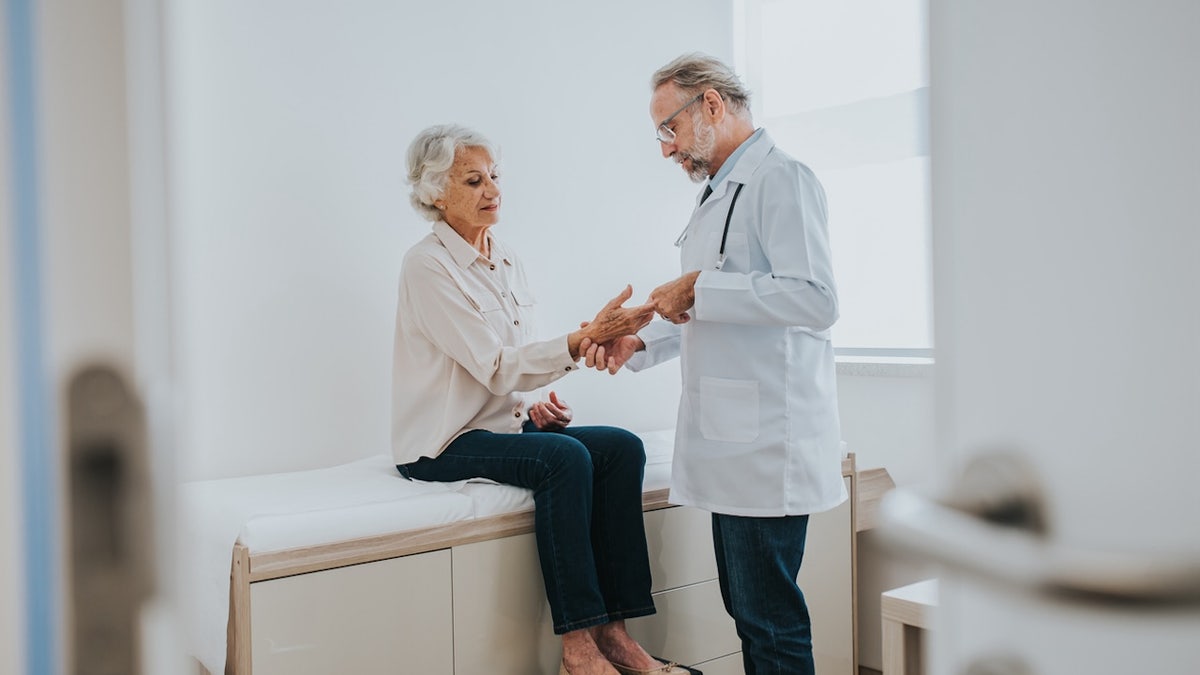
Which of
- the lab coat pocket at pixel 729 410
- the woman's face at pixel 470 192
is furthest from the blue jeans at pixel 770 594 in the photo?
the woman's face at pixel 470 192

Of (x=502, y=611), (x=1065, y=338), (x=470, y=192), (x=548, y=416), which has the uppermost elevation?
(x=470, y=192)

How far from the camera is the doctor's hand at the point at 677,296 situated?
76.4 inches

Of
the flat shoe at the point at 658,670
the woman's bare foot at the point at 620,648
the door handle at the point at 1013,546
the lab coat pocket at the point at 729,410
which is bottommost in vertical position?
the flat shoe at the point at 658,670

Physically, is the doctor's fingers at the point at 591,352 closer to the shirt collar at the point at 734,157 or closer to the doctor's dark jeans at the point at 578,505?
the doctor's dark jeans at the point at 578,505

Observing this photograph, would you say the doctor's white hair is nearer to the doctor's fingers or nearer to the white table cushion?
the doctor's fingers

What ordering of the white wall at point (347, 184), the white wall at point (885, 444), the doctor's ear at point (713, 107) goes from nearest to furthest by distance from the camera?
the doctor's ear at point (713, 107) → the white wall at point (347, 184) → the white wall at point (885, 444)

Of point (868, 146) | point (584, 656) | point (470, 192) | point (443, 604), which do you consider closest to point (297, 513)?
point (443, 604)

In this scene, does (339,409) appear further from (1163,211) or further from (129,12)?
(1163,211)

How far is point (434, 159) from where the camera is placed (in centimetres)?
241

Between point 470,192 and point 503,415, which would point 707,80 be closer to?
point 470,192

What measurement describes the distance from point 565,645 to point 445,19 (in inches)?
72.0

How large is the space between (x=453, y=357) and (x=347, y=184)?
75 centimetres

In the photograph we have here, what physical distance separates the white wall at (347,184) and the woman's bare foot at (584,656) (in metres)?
0.92

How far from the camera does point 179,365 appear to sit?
0.54 metres
